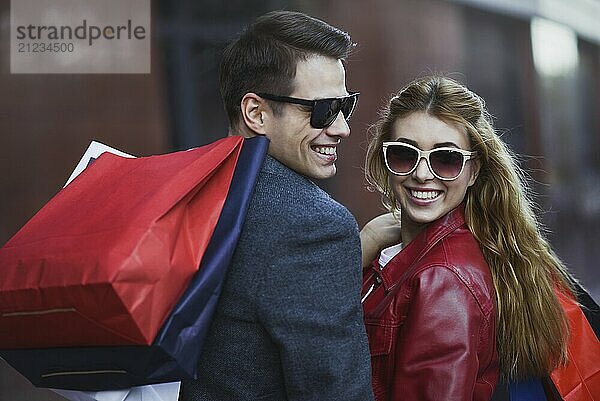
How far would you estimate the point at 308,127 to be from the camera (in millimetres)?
1992

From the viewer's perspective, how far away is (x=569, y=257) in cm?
529

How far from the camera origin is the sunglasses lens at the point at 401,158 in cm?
231

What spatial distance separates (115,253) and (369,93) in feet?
10.5

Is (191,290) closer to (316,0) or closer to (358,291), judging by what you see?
(358,291)

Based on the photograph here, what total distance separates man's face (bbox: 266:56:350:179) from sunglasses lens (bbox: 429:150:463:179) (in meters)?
0.34

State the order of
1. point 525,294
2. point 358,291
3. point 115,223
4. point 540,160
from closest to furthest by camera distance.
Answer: point 115,223
point 358,291
point 525,294
point 540,160

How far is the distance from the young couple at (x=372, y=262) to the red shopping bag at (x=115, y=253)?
16 cm

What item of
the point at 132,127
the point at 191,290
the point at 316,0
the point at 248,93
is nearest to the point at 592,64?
the point at 316,0

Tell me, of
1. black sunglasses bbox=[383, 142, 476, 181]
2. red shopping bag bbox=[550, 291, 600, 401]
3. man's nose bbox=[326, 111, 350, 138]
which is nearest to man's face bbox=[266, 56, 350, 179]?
man's nose bbox=[326, 111, 350, 138]

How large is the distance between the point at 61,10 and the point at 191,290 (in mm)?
2885

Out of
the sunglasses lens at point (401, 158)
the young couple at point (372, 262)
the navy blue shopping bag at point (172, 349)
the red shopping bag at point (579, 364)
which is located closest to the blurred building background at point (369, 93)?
the young couple at point (372, 262)

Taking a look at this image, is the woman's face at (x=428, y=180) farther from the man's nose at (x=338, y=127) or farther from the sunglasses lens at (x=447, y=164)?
the man's nose at (x=338, y=127)

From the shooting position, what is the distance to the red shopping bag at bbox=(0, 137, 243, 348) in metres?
1.58

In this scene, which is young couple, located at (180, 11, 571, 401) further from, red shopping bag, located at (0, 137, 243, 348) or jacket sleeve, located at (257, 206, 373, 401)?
red shopping bag, located at (0, 137, 243, 348)
